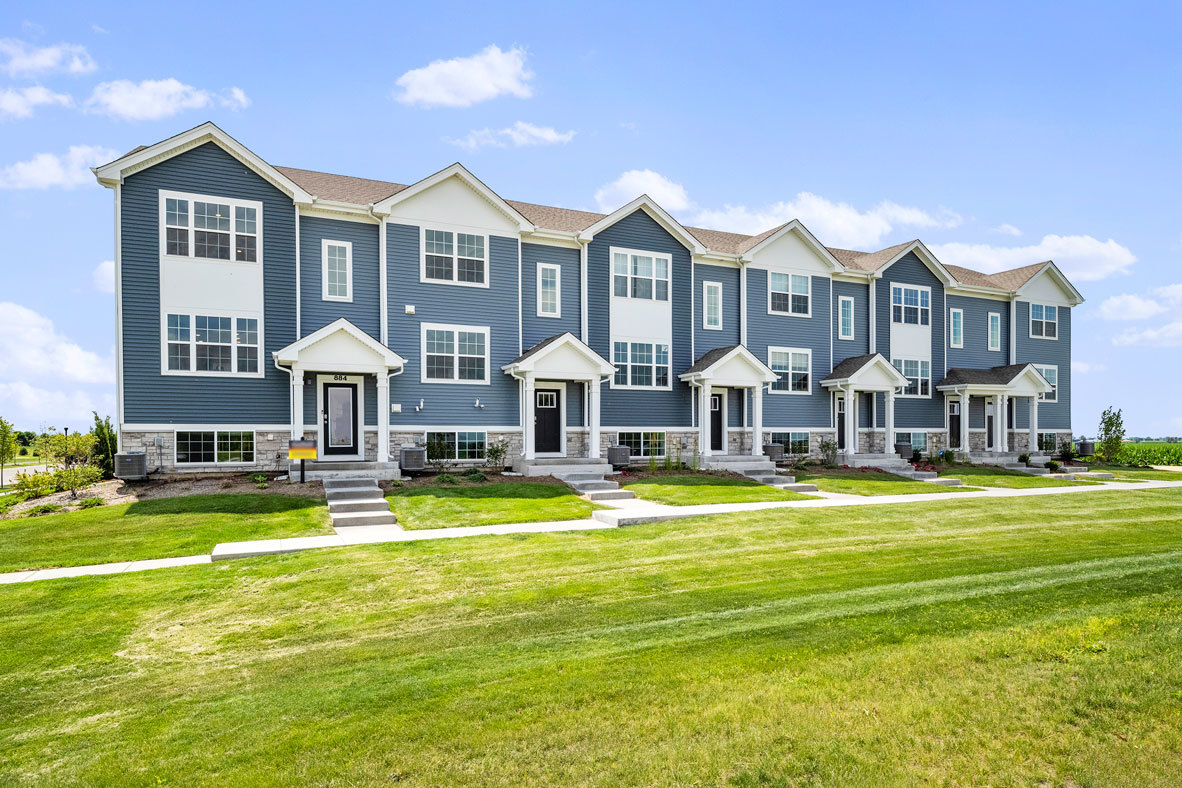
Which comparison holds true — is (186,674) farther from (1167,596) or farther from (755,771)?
(1167,596)

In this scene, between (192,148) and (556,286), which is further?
(556,286)

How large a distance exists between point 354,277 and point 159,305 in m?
4.69

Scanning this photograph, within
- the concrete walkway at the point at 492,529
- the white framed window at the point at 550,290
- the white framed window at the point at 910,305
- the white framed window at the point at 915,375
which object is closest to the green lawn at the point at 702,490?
the concrete walkway at the point at 492,529

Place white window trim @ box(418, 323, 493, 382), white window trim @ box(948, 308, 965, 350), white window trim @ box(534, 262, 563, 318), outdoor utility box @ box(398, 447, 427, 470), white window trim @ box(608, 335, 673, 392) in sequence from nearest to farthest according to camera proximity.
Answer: outdoor utility box @ box(398, 447, 427, 470)
white window trim @ box(418, 323, 493, 382)
white window trim @ box(534, 262, 563, 318)
white window trim @ box(608, 335, 673, 392)
white window trim @ box(948, 308, 965, 350)

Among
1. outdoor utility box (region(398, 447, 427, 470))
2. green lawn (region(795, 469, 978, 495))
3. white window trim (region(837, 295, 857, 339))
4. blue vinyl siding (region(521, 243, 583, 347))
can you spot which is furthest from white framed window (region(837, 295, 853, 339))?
outdoor utility box (region(398, 447, 427, 470))

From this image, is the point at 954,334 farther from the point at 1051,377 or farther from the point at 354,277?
the point at 354,277

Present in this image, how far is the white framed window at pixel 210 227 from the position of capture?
17219 mm

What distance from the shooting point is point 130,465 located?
16.0 m

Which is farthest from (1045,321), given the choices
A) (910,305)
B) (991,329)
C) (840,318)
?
(840,318)

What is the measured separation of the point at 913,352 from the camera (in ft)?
89.9

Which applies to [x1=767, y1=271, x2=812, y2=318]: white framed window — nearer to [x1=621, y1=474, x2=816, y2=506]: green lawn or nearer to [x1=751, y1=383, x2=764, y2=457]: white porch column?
[x1=751, y1=383, x2=764, y2=457]: white porch column

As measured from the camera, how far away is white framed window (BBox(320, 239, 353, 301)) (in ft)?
61.3

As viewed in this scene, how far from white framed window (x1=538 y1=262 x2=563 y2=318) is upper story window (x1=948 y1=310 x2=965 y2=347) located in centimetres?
1717

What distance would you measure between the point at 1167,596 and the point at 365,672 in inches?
304
